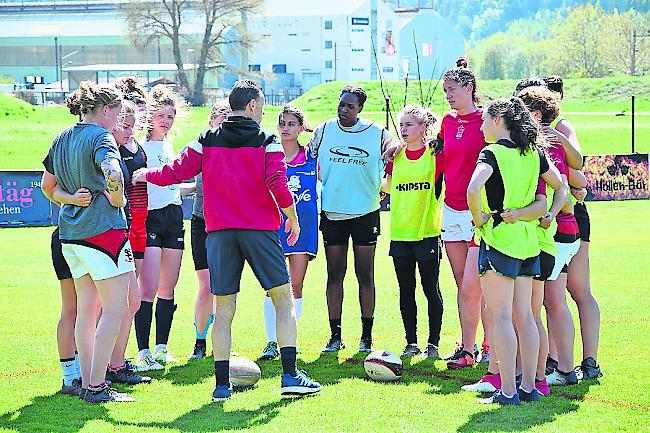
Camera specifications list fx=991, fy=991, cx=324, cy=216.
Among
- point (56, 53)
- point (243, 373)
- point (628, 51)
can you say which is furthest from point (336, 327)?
point (628, 51)

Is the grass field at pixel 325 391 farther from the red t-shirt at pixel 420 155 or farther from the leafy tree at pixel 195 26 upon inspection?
the leafy tree at pixel 195 26

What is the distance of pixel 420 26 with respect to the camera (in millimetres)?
114625

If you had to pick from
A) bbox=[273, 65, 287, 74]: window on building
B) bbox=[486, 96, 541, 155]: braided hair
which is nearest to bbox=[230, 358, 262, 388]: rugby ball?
bbox=[486, 96, 541, 155]: braided hair

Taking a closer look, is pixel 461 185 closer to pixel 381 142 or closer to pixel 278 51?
pixel 381 142

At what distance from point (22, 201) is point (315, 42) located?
7789 cm

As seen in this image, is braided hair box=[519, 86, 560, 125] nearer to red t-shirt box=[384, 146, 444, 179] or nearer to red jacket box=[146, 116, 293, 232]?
red t-shirt box=[384, 146, 444, 179]

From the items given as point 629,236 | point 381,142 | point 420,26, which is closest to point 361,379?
point 381,142

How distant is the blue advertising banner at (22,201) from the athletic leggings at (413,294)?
12.5 metres

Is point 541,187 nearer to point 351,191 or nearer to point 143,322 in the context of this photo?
point 351,191

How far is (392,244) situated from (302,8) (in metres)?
90.6

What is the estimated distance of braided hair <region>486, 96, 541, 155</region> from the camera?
623 cm

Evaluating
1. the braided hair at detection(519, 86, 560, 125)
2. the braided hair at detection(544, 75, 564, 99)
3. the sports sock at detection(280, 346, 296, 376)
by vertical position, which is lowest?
the sports sock at detection(280, 346, 296, 376)

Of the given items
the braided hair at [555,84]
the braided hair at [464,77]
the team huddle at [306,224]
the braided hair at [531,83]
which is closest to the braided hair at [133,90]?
the team huddle at [306,224]

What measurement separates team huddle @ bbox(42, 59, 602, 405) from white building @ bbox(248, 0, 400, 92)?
86.1 m
